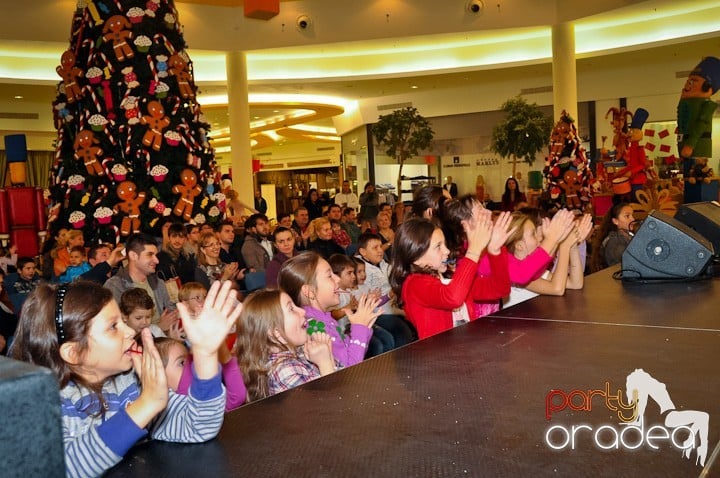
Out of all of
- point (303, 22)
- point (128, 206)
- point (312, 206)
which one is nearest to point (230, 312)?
point (128, 206)

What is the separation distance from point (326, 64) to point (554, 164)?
19.2 ft

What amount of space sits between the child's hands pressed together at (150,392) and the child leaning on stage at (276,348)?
3.02 ft

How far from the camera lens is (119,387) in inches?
69.6

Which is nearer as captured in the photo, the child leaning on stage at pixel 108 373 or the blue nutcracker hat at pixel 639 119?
the child leaning on stage at pixel 108 373

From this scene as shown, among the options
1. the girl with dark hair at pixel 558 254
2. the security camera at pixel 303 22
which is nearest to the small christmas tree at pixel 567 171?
the security camera at pixel 303 22

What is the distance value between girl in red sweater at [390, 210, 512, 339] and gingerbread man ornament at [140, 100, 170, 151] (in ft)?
12.6

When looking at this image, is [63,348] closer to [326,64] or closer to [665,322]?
[665,322]

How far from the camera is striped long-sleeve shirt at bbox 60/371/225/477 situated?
129 cm

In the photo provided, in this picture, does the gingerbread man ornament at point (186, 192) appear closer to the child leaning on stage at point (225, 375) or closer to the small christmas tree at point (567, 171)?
the child leaning on stage at point (225, 375)

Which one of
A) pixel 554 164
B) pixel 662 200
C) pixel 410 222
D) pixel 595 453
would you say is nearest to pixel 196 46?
pixel 554 164

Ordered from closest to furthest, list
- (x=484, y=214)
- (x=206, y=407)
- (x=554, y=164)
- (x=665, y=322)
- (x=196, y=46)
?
(x=206, y=407) → (x=665, y=322) → (x=484, y=214) → (x=554, y=164) → (x=196, y=46)

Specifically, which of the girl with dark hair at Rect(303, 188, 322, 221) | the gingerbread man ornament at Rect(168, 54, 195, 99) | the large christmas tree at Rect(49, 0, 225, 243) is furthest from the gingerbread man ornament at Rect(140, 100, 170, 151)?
the girl with dark hair at Rect(303, 188, 322, 221)

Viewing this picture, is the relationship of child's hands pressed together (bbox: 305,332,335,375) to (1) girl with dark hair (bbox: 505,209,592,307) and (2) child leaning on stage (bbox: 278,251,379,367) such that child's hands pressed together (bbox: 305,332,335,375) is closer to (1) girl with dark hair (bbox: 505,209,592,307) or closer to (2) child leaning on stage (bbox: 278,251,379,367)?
(2) child leaning on stage (bbox: 278,251,379,367)

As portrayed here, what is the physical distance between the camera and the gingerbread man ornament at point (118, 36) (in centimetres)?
622
